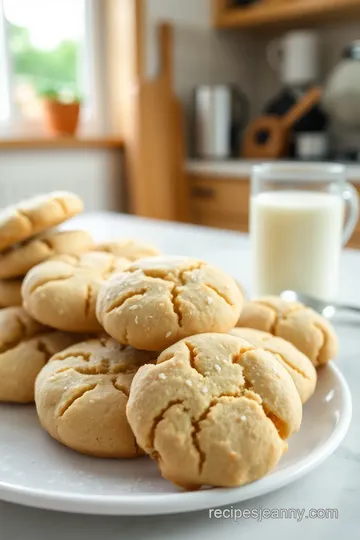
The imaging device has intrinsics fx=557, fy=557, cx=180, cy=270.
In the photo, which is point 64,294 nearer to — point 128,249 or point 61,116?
point 128,249

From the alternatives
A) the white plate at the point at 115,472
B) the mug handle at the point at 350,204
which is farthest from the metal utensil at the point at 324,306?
the white plate at the point at 115,472

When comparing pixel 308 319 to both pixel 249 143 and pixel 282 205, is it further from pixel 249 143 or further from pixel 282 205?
pixel 249 143

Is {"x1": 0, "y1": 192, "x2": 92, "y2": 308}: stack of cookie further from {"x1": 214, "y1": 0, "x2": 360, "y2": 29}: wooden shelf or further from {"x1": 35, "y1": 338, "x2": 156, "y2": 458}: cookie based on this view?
{"x1": 214, "y1": 0, "x2": 360, "y2": 29}: wooden shelf

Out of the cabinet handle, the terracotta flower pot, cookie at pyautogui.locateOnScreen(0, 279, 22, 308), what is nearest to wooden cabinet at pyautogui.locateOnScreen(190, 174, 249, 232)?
the cabinet handle

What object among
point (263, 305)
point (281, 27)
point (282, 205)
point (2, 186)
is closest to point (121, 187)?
point (2, 186)

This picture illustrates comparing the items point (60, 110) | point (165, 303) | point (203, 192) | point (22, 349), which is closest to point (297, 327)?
point (165, 303)

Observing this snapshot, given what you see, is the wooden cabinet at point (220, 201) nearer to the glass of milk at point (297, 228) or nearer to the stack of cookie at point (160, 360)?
the glass of milk at point (297, 228)
